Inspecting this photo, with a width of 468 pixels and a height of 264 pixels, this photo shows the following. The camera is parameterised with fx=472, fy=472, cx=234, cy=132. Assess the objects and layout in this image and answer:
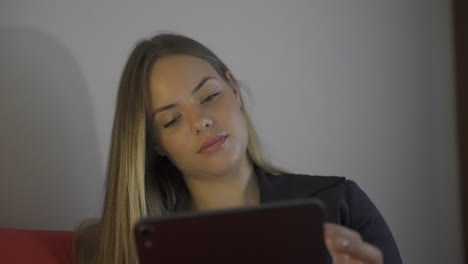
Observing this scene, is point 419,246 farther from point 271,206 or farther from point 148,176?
point 271,206

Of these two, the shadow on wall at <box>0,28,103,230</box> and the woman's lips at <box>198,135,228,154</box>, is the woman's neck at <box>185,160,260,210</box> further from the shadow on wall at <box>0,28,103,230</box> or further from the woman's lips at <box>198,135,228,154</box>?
the shadow on wall at <box>0,28,103,230</box>

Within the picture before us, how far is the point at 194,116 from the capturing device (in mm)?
738

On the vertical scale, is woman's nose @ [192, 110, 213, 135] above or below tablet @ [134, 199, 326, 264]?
above

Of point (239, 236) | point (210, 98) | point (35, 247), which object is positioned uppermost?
point (210, 98)

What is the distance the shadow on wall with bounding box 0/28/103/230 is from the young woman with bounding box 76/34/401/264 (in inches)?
6.1

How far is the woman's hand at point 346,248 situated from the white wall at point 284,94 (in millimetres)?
504

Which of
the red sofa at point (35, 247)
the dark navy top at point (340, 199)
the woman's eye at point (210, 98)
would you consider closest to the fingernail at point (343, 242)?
the dark navy top at point (340, 199)

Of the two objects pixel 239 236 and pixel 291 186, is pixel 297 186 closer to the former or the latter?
pixel 291 186

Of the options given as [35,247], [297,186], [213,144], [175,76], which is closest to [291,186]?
[297,186]

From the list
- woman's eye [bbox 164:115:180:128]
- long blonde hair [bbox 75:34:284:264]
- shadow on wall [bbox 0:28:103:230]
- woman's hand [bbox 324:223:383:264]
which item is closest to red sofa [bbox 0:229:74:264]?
long blonde hair [bbox 75:34:284:264]

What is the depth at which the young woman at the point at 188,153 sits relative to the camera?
2.46 ft

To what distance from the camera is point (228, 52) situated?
1004 mm

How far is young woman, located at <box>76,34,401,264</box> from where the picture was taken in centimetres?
75

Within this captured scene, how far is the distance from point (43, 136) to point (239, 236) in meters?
0.62
